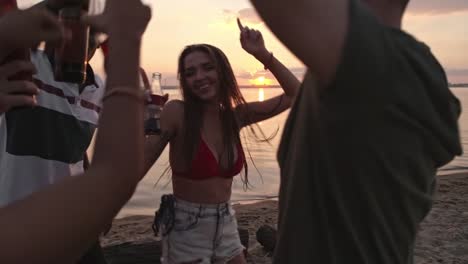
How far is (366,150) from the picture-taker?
3.58 feet

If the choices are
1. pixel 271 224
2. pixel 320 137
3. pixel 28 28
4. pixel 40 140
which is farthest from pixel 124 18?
pixel 271 224

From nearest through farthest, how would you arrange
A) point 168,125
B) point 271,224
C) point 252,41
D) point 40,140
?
point 40,140 → point 252,41 → point 168,125 → point 271,224

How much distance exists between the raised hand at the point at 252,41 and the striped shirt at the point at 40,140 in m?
1.12

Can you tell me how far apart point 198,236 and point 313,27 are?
9.59ft

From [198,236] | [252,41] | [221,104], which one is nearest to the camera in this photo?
[252,41]

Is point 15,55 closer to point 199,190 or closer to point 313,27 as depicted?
point 313,27

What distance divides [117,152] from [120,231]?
734 cm

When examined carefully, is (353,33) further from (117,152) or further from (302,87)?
(117,152)

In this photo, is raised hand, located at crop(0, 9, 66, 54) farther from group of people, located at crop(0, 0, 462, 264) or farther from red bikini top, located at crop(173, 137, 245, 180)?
red bikini top, located at crop(173, 137, 245, 180)

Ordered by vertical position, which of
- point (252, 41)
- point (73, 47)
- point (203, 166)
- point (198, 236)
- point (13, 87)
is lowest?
point (198, 236)

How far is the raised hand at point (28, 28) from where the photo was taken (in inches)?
38.4

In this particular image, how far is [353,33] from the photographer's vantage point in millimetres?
957

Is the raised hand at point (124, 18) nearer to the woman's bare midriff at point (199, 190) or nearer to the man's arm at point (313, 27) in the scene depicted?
the man's arm at point (313, 27)

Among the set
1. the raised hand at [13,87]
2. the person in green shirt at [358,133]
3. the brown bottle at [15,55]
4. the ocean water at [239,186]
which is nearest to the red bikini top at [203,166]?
the person in green shirt at [358,133]
